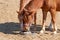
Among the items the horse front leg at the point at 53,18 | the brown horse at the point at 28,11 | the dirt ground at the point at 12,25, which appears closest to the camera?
the brown horse at the point at 28,11

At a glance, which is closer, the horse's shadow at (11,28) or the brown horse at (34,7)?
the brown horse at (34,7)

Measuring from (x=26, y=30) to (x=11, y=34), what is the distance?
1.58ft

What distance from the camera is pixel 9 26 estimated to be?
297 inches

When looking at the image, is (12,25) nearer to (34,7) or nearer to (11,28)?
(11,28)

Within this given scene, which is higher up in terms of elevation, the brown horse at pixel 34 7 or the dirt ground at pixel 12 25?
the brown horse at pixel 34 7

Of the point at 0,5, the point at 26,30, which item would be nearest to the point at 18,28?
the point at 26,30

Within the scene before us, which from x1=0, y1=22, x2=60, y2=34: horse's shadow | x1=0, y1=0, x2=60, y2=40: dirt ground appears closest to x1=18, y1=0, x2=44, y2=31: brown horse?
x1=0, y1=0, x2=60, y2=40: dirt ground

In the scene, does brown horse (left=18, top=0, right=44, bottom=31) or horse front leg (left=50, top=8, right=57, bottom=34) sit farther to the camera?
horse front leg (left=50, top=8, right=57, bottom=34)

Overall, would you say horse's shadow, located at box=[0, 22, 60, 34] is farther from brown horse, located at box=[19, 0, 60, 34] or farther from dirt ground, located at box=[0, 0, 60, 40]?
brown horse, located at box=[19, 0, 60, 34]

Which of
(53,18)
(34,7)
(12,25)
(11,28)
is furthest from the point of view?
(12,25)

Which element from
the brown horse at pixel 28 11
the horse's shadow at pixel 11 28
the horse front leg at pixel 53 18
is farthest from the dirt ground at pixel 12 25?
the brown horse at pixel 28 11

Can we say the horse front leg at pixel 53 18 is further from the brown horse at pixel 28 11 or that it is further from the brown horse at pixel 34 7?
the brown horse at pixel 28 11

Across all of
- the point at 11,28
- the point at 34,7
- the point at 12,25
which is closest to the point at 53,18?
the point at 34,7

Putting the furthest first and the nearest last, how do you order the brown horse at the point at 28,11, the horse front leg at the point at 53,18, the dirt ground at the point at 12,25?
the horse front leg at the point at 53,18 → the dirt ground at the point at 12,25 → the brown horse at the point at 28,11
